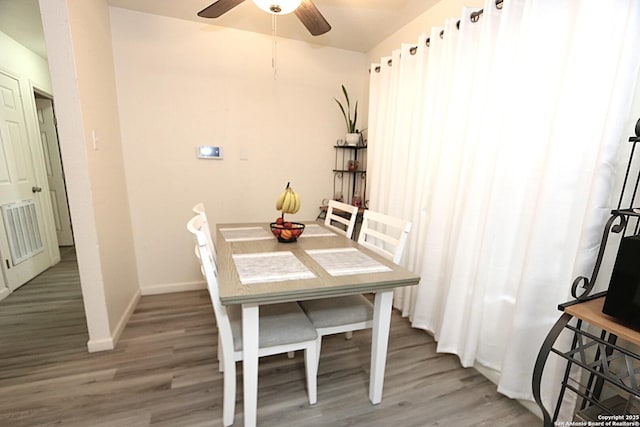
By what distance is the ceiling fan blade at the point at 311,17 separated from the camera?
5.05ft

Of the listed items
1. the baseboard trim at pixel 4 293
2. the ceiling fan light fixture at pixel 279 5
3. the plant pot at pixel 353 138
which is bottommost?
the baseboard trim at pixel 4 293

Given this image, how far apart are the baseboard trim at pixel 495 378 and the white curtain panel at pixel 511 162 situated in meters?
0.07

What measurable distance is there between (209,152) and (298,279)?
6.23 ft

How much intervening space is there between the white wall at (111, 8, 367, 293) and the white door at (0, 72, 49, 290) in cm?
129

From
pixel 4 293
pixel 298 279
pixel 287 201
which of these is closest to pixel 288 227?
pixel 287 201

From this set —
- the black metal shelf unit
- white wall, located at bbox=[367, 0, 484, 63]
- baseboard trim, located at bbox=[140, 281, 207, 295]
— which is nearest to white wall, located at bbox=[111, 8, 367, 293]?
baseboard trim, located at bbox=[140, 281, 207, 295]

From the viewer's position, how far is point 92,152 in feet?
5.75

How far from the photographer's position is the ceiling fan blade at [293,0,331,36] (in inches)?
60.6

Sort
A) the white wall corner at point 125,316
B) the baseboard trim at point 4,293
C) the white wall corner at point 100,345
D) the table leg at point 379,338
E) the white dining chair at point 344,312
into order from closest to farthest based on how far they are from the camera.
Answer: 1. the table leg at point 379,338
2. the white dining chair at point 344,312
3. the white wall corner at point 100,345
4. the white wall corner at point 125,316
5. the baseboard trim at point 4,293

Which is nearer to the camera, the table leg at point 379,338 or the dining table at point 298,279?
the dining table at point 298,279

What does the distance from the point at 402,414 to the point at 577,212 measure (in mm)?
1268

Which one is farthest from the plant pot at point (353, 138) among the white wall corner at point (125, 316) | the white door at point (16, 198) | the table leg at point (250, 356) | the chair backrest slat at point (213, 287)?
the white door at point (16, 198)

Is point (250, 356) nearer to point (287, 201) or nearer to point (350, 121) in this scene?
point (287, 201)

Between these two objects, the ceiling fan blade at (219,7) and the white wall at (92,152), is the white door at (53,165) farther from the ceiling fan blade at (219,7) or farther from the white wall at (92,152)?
the ceiling fan blade at (219,7)
